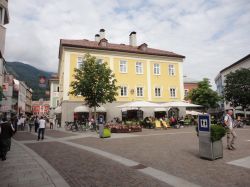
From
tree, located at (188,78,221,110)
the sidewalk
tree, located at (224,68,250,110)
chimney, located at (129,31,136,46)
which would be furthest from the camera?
tree, located at (188,78,221,110)

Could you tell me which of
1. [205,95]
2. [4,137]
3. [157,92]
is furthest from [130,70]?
[4,137]

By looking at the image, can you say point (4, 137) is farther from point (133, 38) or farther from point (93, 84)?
point (133, 38)

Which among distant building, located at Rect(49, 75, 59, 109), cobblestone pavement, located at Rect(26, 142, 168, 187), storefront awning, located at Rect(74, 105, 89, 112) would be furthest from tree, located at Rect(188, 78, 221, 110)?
cobblestone pavement, located at Rect(26, 142, 168, 187)

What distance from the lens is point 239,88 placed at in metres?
39.8

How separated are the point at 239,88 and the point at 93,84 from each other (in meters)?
26.7

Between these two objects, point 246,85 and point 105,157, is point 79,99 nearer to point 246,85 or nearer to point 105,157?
point 105,157

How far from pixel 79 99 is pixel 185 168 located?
87.7ft

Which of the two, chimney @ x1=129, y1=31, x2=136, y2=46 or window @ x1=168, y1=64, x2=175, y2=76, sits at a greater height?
chimney @ x1=129, y1=31, x2=136, y2=46

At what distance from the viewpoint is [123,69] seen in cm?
3691

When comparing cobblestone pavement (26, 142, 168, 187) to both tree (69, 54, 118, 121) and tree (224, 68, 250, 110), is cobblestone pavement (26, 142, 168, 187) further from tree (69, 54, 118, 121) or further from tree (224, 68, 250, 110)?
tree (224, 68, 250, 110)

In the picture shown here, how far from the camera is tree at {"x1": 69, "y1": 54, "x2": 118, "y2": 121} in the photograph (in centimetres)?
2608

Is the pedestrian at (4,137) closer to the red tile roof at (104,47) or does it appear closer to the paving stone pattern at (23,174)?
the paving stone pattern at (23,174)

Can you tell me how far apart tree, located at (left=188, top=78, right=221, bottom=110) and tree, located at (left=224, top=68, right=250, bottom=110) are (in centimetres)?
674

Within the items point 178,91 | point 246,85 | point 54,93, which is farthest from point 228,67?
point 54,93
